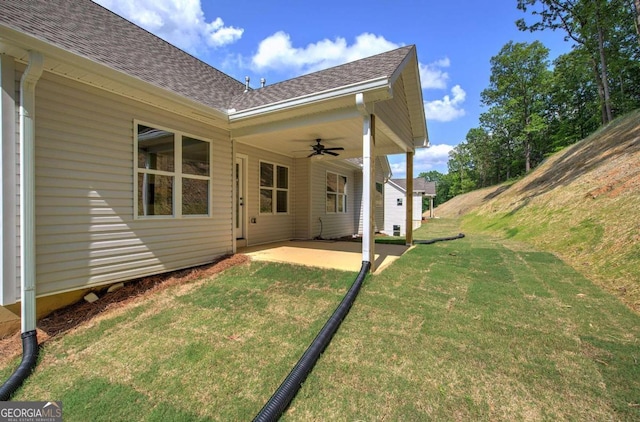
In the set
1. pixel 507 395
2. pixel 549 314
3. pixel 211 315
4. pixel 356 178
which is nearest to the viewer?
pixel 507 395

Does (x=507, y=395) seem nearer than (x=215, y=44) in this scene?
Yes

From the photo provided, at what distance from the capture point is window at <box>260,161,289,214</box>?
25.5ft

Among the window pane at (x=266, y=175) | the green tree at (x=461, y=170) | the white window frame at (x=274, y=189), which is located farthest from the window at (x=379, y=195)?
the green tree at (x=461, y=170)

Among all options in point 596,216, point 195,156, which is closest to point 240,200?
point 195,156

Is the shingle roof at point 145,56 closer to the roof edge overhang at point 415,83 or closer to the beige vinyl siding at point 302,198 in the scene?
the roof edge overhang at point 415,83

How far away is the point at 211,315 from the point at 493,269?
196 inches

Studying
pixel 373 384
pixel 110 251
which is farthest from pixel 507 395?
pixel 110 251

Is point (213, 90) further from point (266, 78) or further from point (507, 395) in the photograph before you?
point (507, 395)

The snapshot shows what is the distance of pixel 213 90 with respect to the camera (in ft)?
20.9

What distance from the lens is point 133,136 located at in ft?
14.2

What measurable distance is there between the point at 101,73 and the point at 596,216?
9.97m

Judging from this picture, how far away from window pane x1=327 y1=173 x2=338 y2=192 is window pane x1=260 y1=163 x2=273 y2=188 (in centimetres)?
267

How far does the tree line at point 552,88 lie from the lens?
1616cm

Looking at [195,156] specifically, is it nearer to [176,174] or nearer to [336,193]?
[176,174]
